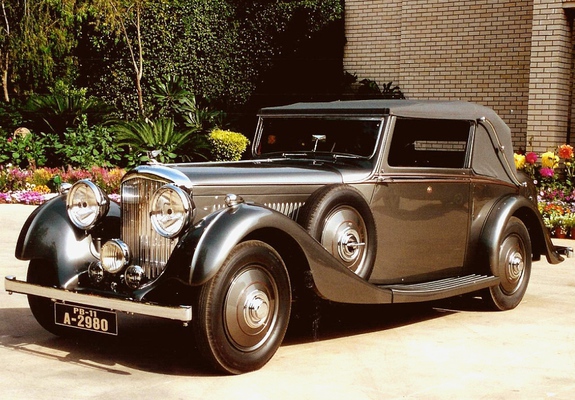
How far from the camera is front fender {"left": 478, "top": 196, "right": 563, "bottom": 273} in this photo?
262 inches

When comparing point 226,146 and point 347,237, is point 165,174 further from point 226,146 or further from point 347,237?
point 226,146

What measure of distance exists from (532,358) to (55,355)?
293 cm

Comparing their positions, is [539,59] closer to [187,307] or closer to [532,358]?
[532,358]

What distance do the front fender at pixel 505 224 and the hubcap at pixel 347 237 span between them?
53.4 inches

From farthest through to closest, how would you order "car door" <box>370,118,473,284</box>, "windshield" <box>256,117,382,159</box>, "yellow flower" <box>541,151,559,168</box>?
"yellow flower" <box>541,151,559,168</box> → "windshield" <box>256,117,382,159</box> → "car door" <box>370,118,473,284</box>

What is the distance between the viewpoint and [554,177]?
12.5 meters

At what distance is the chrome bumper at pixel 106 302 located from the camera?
178 inches

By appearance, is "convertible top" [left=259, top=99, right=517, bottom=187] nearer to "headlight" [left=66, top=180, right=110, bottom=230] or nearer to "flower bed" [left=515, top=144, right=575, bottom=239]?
"headlight" [left=66, top=180, right=110, bottom=230]

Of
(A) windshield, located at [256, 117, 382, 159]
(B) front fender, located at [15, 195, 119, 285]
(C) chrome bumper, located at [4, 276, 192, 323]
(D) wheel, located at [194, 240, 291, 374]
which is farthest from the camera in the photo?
(A) windshield, located at [256, 117, 382, 159]

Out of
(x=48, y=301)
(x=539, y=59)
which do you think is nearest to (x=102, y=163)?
(x=539, y=59)

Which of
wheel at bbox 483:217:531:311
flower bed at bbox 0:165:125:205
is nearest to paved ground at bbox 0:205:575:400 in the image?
wheel at bbox 483:217:531:311

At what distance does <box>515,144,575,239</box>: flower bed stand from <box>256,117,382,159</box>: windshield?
581cm

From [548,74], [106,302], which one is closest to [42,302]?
[106,302]

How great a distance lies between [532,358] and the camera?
5.32 m
